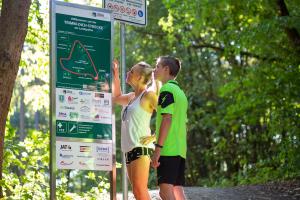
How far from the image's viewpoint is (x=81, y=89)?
20.9 feet

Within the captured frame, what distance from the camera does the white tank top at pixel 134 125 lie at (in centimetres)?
638

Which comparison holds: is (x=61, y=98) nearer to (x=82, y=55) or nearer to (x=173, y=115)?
(x=82, y=55)

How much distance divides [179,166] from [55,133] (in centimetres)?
125

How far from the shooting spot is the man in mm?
6141

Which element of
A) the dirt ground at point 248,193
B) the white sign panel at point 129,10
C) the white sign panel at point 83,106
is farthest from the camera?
the dirt ground at point 248,193

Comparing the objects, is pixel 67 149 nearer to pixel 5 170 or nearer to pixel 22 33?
pixel 22 33

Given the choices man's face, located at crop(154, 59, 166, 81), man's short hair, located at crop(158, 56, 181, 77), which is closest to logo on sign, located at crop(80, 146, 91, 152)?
man's face, located at crop(154, 59, 166, 81)

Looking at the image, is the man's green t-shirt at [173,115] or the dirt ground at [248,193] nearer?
the man's green t-shirt at [173,115]

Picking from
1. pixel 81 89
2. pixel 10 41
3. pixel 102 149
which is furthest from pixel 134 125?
pixel 10 41

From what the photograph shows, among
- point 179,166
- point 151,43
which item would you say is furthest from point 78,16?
point 151,43

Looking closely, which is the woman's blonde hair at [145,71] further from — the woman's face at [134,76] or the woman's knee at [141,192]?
the woman's knee at [141,192]

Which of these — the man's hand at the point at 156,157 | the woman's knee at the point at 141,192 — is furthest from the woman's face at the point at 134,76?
the woman's knee at the point at 141,192

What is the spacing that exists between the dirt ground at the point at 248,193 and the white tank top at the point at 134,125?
10.2ft

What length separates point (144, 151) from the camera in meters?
6.34
